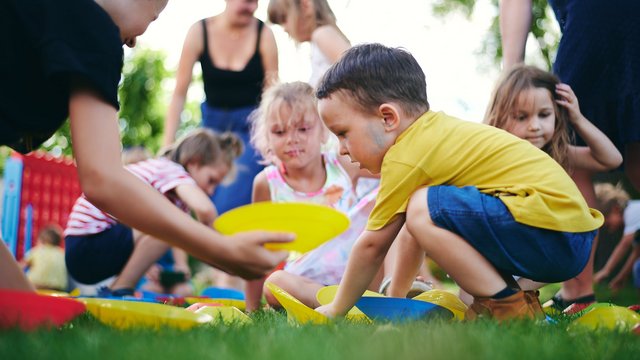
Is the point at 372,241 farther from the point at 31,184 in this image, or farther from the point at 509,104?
the point at 31,184

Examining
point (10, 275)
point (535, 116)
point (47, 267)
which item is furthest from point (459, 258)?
point (47, 267)

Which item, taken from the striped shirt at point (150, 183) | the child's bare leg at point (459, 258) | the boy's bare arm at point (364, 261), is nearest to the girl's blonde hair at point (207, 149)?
the striped shirt at point (150, 183)

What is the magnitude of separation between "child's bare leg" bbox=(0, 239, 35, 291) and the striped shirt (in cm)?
203

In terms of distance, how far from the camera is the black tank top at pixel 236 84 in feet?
16.2

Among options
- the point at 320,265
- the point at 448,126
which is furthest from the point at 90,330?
the point at 320,265

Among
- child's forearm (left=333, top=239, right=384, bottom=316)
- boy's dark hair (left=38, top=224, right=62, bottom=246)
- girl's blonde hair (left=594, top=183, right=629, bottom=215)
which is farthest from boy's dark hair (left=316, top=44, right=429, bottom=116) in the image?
girl's blonde hair (left=594, top=183, right=629, bottom=215)

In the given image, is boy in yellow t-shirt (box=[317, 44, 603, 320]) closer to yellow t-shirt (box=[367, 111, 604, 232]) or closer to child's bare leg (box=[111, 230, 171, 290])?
yellow t-shirt (box=[367, 111, 604, 232])

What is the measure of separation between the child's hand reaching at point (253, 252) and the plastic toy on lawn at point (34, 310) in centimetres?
51

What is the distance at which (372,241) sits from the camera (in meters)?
2.43

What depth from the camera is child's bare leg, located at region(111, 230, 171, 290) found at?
471 centimetres

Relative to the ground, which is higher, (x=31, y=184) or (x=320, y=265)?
(x=320, y=265)

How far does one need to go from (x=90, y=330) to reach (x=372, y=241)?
0.99m

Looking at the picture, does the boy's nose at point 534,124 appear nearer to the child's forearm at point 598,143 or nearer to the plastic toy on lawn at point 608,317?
the child's forearm at point 598,143

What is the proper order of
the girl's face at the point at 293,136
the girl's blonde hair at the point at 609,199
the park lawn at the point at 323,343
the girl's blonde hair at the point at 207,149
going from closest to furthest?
the park lawn at the point at 323,343 < the girl's face at the point at 293,136 < the girl's blonde hair at the point at 207,149 < the girl's blonde hair at the point at 609,199
